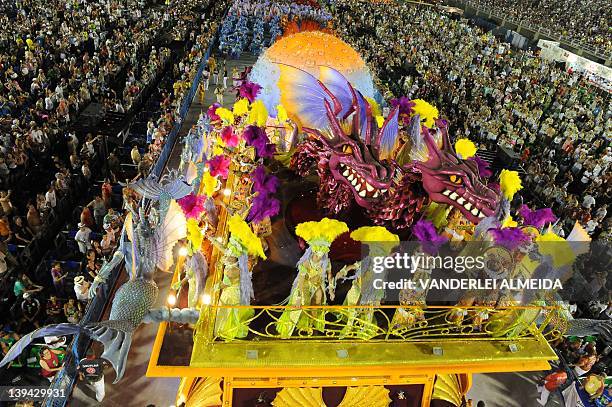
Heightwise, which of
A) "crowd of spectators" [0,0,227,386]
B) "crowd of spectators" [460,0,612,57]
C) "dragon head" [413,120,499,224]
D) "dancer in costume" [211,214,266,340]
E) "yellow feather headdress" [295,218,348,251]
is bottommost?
"crowd of spectators" [0,0,227,386]

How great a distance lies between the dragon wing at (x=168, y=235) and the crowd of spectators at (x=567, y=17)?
3957 centimetres

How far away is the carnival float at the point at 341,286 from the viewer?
659 centimetres

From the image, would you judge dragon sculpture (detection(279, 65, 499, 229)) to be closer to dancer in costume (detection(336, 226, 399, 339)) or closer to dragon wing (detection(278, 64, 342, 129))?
dragon wing (detection(278, 64, 342, 129))

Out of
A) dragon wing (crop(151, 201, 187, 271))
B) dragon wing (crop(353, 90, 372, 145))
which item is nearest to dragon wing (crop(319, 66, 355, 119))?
dragon wing (crop(353, 90, 372, 145))

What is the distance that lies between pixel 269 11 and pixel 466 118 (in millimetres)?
18832

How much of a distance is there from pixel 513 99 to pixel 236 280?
23833 mm

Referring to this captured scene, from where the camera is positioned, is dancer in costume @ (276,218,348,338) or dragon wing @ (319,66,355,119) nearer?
dancer in costume @ (276,218,348,338)

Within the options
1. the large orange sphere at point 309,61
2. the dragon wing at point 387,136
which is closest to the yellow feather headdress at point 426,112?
the large orange sphere at point 309,61

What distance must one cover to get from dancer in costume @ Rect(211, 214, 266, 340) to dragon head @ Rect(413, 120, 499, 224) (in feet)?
9.51

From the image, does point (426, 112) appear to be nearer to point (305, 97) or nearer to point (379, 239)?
point (305, 97)

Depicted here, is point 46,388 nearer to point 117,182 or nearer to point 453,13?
point 117,182

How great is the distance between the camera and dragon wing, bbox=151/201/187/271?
26.7ft

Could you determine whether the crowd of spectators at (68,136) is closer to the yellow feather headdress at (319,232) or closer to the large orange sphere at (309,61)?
the yellow feather headdress at (319,232)

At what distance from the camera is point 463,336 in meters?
7.23
